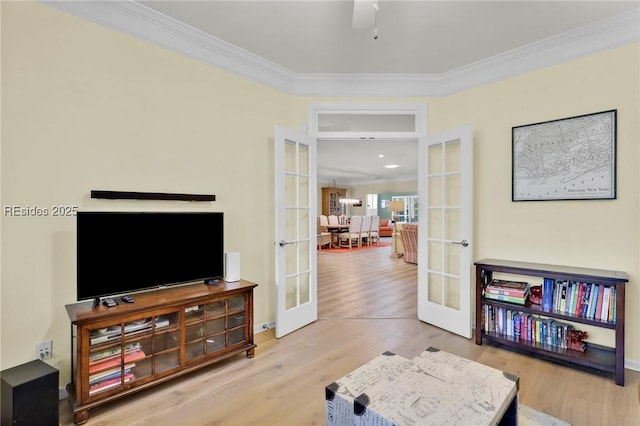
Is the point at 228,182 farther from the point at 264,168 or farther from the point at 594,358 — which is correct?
the point at 594,358

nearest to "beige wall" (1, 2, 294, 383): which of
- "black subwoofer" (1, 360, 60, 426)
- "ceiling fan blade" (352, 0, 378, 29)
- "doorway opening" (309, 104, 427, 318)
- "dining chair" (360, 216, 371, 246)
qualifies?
"black subwoofer" (1, 360, 60, 426)

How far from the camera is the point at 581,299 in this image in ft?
8.14

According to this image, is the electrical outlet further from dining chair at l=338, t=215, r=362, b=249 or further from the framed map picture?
dining chair at l=338, t=215, r=362, b=249

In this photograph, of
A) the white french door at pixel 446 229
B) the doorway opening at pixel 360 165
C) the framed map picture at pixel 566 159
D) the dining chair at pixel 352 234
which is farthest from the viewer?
the dining chair at pixel 352 234

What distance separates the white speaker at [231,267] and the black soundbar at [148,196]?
1.72ft

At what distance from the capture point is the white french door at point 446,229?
3.06 m

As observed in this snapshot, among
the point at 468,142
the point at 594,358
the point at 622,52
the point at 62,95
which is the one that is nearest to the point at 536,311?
Answer: the point at 594,358

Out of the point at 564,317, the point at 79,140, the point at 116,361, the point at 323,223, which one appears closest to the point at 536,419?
the point at 564,317

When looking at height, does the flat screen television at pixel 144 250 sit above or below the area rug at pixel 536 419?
above


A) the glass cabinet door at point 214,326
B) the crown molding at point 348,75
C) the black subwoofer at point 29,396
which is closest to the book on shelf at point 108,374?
the black subwoofer at point 29,396

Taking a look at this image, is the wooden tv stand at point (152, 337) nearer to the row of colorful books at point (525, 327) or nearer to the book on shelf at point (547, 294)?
the row of colorful books at point (525, 327)

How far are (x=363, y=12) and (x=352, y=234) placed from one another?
8.55 meters

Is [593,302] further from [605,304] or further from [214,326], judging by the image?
[214,326]

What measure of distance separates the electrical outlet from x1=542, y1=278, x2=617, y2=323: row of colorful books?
11.8 feet
